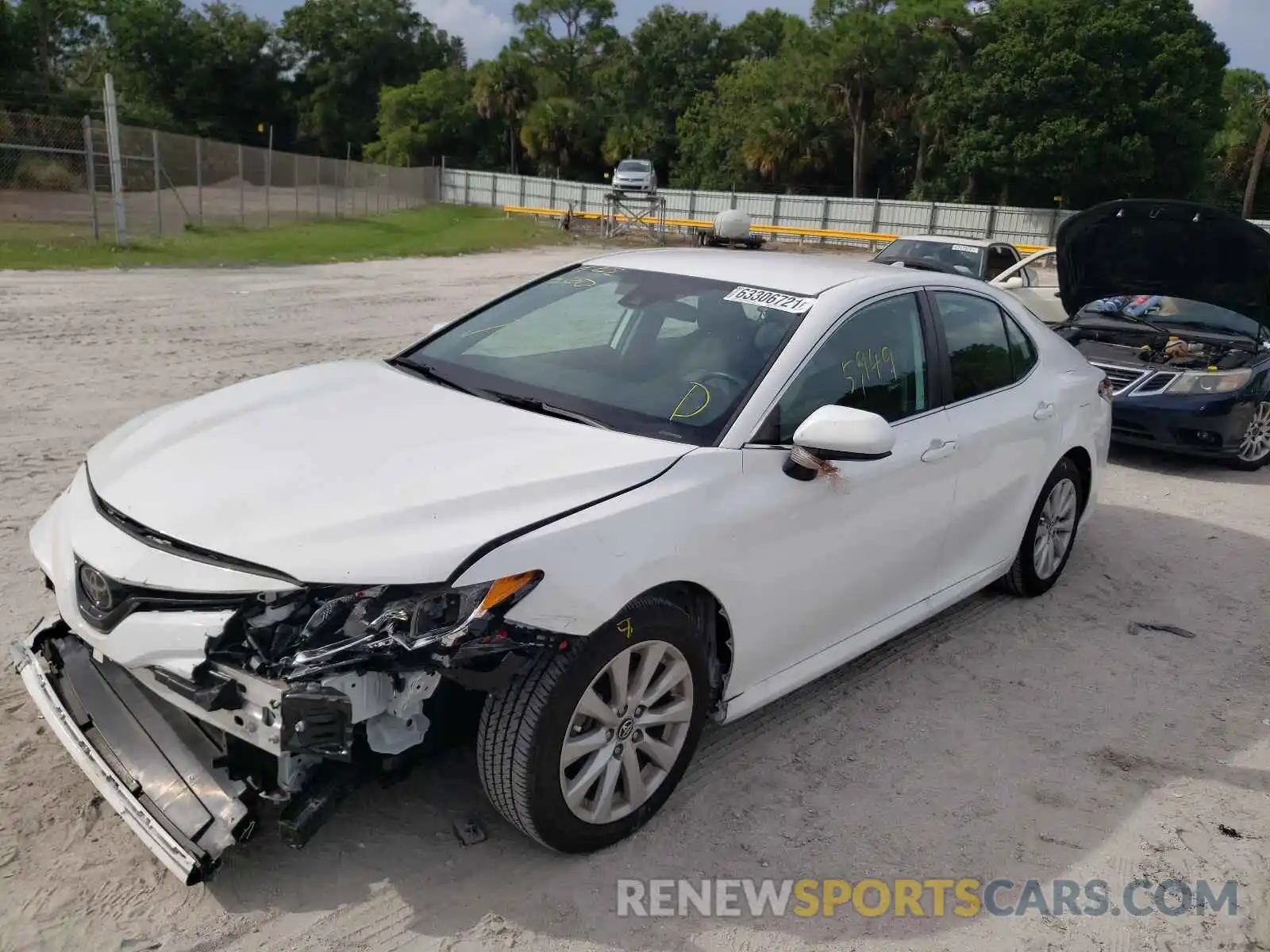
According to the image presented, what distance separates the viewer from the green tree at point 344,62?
71625 mm

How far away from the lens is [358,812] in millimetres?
3188

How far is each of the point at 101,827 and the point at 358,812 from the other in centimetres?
72

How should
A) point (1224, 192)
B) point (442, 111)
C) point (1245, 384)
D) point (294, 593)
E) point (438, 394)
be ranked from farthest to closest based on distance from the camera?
point (442, 111) → point (1224, 192) → point (1245, 384) → point (438, 394) → point (294, 593)

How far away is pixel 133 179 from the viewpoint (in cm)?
2255

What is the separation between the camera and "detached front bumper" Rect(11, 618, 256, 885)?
2.67 meters

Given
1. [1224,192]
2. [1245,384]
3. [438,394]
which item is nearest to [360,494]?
[438,394]

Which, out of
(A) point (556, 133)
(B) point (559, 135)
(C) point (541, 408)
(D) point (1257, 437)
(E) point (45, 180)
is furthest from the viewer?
(B) point (559, 135)

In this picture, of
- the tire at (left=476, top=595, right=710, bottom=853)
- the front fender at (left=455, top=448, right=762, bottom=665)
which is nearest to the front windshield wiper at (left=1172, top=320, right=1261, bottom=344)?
the front fender at (left=455, top=448, right=762, bottom=665)

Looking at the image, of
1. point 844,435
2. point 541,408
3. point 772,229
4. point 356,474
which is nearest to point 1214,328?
point 844,435

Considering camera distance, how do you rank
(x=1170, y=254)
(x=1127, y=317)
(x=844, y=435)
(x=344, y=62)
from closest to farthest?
(x=844, y=435) → (x=1170, y=254) → (x=1127, y=317) → (x=344, y=62)

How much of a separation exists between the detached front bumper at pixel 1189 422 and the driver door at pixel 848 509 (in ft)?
14.7

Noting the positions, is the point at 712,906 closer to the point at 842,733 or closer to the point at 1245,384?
the point at 842,733

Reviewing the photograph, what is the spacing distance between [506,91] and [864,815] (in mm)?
66109

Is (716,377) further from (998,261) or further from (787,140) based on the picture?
(787,140)
